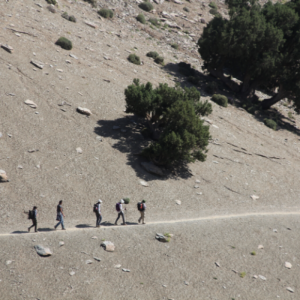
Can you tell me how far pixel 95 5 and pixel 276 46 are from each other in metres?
29.7

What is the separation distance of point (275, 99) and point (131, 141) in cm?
2511

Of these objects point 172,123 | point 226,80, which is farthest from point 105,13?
point 172,123

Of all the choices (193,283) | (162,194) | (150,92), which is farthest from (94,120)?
(193,283)

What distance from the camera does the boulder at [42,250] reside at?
12.9 meters

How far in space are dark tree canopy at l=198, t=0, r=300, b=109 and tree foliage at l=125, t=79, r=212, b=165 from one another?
1677 centimetres

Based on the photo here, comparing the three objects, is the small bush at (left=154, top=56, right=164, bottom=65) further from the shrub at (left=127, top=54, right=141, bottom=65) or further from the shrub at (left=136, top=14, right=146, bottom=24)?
the shrub at (left=136, top=14, right=146, bottom=24)

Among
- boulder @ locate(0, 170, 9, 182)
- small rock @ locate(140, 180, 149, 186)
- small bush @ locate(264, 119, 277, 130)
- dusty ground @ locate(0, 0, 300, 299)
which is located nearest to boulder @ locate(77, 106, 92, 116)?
dusty ground @ locate(0, 0, 300, 299)

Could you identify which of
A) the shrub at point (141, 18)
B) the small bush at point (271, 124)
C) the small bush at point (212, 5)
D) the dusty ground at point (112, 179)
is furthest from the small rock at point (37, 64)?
the small bush at point (212, 5)

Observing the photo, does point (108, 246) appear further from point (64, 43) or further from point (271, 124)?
point (271, 124)

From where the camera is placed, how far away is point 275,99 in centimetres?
4019

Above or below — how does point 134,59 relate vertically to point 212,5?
below

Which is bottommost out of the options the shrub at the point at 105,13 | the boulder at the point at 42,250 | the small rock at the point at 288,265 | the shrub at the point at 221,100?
the boulder at the point at 42,250

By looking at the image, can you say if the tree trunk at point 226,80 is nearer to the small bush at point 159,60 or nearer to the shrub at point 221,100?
the shrub at point 221,100

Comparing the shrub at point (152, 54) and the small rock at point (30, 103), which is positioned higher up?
the shrub at point (152, 54)
